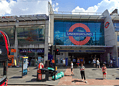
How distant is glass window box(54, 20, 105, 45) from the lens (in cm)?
2525

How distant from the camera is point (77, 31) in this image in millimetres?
25531

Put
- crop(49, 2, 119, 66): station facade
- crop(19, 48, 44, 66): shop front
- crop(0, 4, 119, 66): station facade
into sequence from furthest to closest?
crop(49, 2, 119, 66): station facade
crop(19, 48, 44, 66): shop front
crop(0, 4, 119, 66): station facade

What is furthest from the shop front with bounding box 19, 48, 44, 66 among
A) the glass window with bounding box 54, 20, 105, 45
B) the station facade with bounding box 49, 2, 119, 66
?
the glass window with bounding box 54, 20, 105, 45

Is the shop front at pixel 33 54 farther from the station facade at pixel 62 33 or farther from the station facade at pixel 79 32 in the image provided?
the station facade at pixel 79 32

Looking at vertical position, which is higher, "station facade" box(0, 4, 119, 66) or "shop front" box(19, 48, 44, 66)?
"station facade" box(0, 4, 119, 66)

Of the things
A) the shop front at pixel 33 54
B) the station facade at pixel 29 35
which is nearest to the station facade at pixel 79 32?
the station facade at pixel 29 35

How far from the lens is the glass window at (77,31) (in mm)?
25250

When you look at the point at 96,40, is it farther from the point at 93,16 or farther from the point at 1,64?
the point at 1,64

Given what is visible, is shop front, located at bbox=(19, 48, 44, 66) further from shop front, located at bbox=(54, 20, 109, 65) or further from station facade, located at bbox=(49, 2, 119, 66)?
shop front, located at bbox=(54, 20, 109, 65)

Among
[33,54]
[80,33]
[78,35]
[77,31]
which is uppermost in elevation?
[77,31]

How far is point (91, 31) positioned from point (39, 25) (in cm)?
1261

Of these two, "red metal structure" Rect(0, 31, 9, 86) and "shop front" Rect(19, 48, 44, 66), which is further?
"shop front" Rect(19, 48, 44, 66)

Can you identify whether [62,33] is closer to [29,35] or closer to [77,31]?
[77,31]

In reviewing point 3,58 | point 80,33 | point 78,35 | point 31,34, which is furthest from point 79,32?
point 3,58
